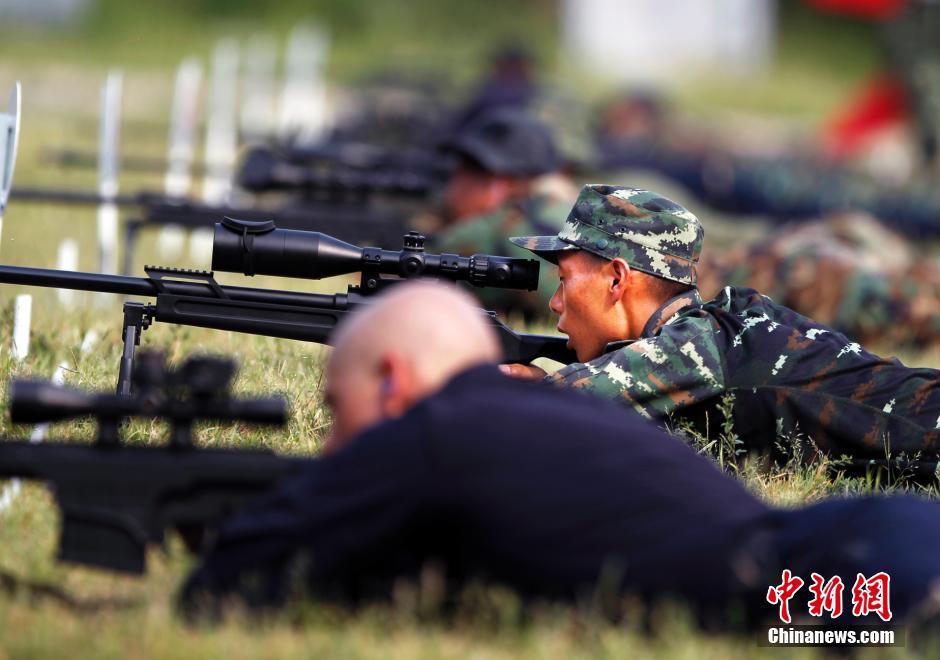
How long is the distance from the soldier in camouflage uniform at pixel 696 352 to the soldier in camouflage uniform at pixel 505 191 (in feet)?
12.1

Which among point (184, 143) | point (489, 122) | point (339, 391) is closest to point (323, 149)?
point (184, 143)

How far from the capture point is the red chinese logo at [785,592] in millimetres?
3465

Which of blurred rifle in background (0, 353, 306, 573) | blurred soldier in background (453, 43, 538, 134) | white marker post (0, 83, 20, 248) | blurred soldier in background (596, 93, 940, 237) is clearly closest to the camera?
blurred rifle in background (0, 353, 306, 573)

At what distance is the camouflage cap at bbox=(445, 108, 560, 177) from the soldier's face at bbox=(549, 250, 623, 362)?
4307mm

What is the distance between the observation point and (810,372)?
212 inches

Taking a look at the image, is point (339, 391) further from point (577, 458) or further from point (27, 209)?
point (27, 209)

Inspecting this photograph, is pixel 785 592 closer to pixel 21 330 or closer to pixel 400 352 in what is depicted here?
pixel 400 352

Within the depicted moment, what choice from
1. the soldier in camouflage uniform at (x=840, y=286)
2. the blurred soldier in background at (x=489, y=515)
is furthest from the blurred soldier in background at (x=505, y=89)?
the blurred soldier in background at (x=489, y=515)

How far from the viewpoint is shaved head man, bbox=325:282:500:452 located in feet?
11.3

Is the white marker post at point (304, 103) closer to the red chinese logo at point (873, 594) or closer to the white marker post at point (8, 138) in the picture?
the white marker post at point (8, 138)

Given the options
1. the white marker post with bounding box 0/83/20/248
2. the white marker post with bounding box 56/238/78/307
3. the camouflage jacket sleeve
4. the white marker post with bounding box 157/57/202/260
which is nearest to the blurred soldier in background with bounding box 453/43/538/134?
the white marker post with bounding box 157/57/202/260

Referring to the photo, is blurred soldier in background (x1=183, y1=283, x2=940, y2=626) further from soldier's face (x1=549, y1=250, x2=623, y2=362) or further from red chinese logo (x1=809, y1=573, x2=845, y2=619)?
soldier's face (x1=549, y1=250, x2=623, y2=362)

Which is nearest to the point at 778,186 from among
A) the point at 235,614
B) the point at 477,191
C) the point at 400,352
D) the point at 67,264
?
the point at 477,191

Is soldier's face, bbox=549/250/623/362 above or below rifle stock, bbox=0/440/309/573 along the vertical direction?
above
